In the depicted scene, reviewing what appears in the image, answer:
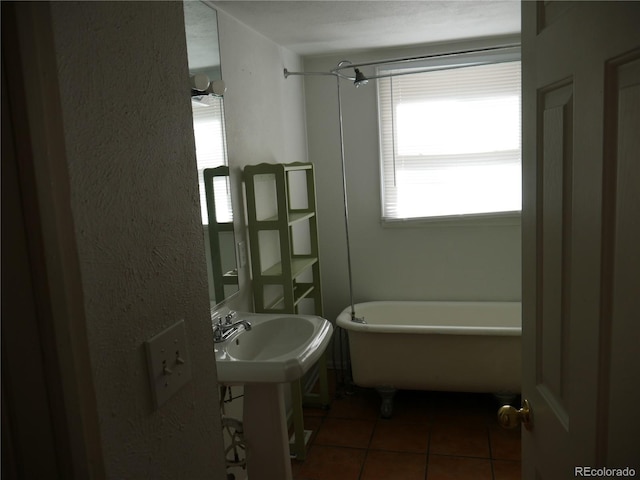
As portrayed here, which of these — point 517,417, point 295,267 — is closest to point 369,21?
point 295,267

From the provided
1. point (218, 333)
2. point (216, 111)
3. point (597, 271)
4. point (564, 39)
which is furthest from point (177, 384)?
point (216, 111)

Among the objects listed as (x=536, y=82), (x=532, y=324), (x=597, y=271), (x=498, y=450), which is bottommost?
(x=498, y=450)

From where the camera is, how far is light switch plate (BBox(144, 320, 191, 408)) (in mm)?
823

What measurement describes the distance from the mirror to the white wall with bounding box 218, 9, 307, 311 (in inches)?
3.2

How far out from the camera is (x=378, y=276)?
12.5 ft

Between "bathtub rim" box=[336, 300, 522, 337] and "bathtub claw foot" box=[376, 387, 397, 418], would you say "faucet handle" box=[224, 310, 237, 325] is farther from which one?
"bathtub claw foot" box=[376, 387, 397, 418]

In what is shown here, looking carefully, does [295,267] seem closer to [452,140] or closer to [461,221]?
[461,221]

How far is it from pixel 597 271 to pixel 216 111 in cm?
196

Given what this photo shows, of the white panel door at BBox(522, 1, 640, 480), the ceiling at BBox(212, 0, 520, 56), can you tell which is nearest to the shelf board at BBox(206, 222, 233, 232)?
the ceiling at BBox(212, 0, 520, 56)

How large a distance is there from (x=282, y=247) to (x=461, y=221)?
59.2 inches

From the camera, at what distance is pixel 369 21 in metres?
2.77

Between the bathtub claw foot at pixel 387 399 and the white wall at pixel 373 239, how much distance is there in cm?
84

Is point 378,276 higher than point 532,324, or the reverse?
point 532,324

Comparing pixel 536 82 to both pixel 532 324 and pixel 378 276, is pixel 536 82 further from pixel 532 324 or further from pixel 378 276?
pixel 378 276
